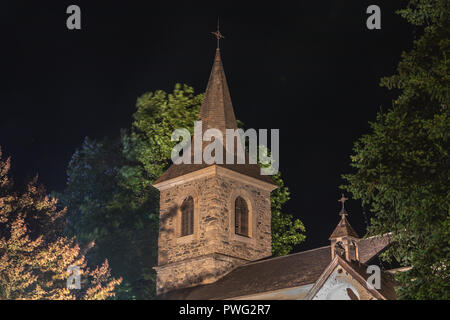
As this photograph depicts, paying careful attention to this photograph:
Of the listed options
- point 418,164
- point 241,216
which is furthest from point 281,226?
point 418,164

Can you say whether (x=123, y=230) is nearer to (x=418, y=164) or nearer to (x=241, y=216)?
(x=241, y=216)

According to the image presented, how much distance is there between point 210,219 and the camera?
109ft

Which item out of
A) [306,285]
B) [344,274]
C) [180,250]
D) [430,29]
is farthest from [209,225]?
[430,29]

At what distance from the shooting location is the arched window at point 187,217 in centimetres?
3444

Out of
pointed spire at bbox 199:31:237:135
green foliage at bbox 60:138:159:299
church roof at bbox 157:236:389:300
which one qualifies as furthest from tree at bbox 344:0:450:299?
green foliage at bbox 60:138:159:299

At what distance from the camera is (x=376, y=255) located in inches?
1119

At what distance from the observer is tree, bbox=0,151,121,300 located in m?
31.9

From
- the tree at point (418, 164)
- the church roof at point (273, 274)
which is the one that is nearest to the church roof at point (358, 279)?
the church roof at point (273, 274)

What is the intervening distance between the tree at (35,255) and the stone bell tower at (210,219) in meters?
2.94

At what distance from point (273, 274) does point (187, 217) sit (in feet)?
20.9

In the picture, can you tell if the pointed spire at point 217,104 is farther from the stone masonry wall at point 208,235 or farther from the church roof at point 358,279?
the church roof at point 358,279

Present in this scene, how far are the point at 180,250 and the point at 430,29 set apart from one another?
677 inches

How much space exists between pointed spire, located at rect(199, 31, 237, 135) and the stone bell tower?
0.19 feet

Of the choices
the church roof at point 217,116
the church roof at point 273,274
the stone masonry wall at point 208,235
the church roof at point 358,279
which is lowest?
the church roof at point 358,279
